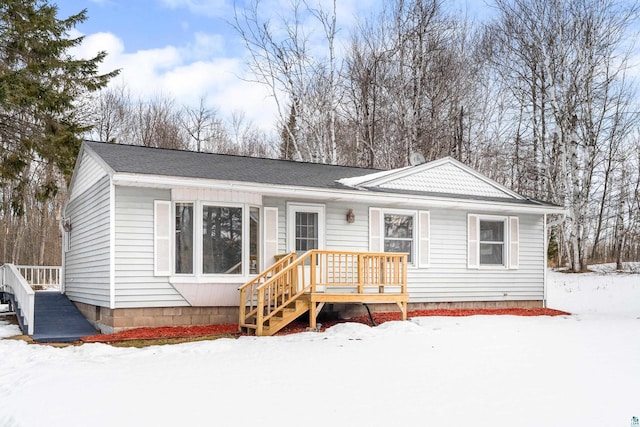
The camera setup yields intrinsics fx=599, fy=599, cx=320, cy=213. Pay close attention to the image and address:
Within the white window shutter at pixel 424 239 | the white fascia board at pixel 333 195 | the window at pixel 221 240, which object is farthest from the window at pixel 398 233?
the window at pixel 221 240

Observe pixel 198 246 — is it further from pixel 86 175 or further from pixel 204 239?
pixel 86 175

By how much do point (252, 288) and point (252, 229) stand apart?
1.29m

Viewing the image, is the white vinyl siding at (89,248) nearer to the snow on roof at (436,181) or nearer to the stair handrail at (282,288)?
the stair handrail at (282,288)

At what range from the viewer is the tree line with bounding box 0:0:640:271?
68.3 feet

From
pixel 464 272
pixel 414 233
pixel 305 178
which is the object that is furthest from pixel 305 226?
pixel 464 272

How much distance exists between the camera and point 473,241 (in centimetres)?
1372

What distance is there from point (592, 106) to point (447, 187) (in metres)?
11.1

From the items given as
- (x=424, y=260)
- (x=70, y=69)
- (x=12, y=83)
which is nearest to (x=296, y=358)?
(x=424, y=260)

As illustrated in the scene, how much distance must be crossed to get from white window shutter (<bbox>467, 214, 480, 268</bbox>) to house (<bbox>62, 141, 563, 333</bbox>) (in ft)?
0.08

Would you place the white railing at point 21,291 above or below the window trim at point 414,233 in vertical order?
below

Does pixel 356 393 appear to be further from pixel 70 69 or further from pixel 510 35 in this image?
pixel 510 35

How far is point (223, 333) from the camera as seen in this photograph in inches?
397

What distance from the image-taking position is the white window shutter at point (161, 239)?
10398mm

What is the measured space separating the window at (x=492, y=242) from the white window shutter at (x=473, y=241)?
215mm
